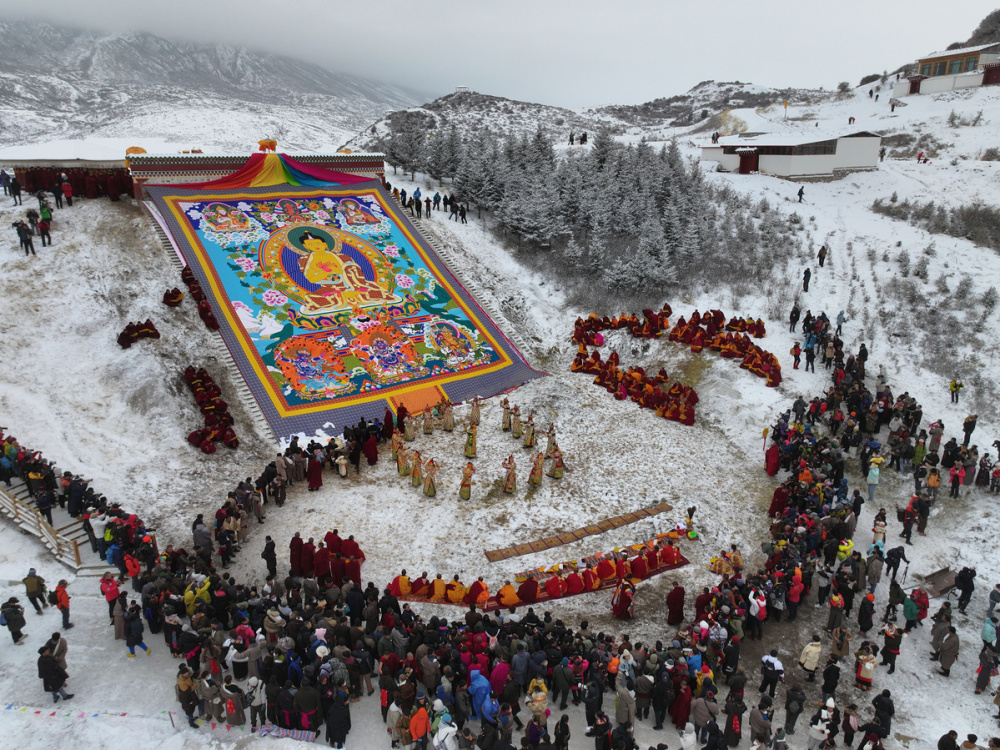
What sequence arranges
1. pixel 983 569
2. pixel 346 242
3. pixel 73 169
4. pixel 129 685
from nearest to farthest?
1. pixel 129 685
2. pixel 983 569
3. pixel 73 169
4. pixel 346 242

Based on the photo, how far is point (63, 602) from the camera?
34.5ft

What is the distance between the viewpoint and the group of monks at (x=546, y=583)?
40.8 feet

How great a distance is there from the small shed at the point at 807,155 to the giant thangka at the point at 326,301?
21.0m

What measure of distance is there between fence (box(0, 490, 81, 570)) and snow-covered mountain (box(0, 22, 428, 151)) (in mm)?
22183

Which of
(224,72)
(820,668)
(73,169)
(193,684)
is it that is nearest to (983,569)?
(820,668)

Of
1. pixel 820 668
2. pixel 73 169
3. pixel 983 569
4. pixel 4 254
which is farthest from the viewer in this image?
pixel 73 169

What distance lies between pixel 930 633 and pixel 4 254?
2650 cm

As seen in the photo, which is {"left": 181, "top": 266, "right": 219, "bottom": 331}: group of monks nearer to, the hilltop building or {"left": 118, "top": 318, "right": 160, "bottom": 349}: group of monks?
{"left": 118, "top": 318, "right": 160, "bottom": 349}: group of monks

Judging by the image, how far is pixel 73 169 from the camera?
25516 mm

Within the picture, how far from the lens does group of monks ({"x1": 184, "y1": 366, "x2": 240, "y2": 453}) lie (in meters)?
17.3

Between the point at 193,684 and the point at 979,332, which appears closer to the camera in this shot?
the point at 193,684

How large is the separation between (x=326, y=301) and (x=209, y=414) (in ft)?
23.7

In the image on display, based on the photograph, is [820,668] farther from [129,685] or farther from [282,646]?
[129,685]

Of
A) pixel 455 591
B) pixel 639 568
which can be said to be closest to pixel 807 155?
pixel 639 568
